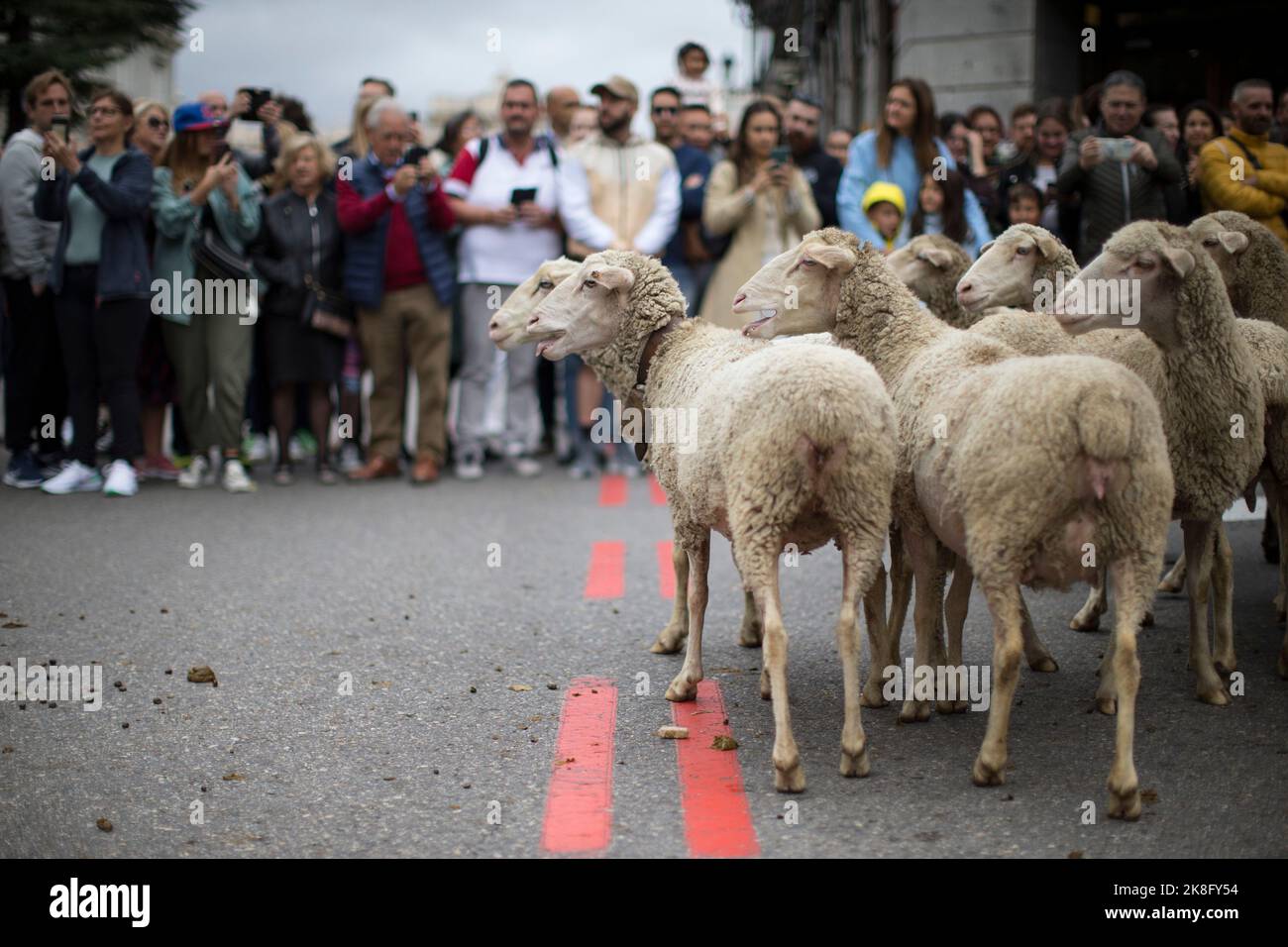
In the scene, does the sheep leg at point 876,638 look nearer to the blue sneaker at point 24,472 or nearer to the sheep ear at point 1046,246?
the sheep ear at point 1046,246

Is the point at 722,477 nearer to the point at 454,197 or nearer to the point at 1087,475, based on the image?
the point at 1087,475

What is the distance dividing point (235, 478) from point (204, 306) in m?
1.22

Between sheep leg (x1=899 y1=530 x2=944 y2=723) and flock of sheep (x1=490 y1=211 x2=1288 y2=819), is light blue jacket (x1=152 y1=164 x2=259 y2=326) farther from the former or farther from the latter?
sheep leg (x1=899 y1=530 x2=944 y2=723)

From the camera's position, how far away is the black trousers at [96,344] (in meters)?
9.20

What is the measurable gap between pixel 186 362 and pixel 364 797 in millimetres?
6389

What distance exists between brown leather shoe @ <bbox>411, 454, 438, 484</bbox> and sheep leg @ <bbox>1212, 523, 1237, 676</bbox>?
6.22 m

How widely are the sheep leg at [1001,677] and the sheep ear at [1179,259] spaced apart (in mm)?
1328

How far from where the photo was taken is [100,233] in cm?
917

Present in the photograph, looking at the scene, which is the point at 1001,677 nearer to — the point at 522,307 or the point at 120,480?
the point at 522,307

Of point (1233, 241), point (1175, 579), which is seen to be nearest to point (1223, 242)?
point (1233, 241)

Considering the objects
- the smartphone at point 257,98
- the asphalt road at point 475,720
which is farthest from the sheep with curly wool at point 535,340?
the smartphone at point 257,98

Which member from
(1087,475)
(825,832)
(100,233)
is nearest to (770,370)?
(1087,475)

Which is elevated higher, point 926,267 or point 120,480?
point 926,267

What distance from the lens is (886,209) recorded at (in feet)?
26.5
